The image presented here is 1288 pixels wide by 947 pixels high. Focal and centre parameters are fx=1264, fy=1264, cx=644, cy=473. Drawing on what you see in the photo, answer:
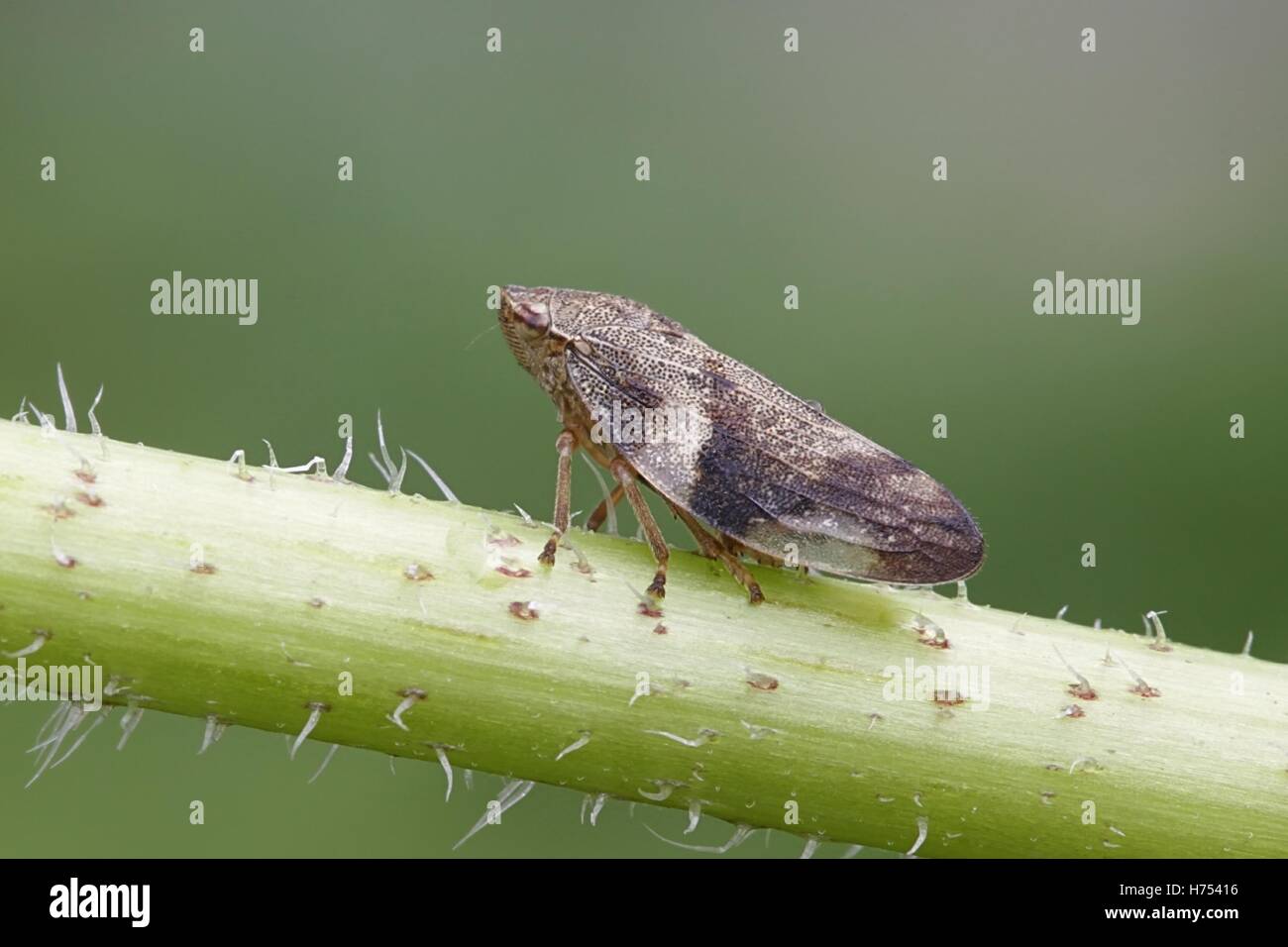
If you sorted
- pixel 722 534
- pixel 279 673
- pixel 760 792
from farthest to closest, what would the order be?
1. pixel 722 534
2. pixel 760 792
3. pixel 279 673

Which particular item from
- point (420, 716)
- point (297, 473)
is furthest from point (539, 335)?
point (420, 716)

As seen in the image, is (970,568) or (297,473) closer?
(297,473)

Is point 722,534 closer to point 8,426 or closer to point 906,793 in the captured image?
point 906,793

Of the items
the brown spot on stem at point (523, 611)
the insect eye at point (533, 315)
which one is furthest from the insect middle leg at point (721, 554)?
the insect eye at point (533, 315)
